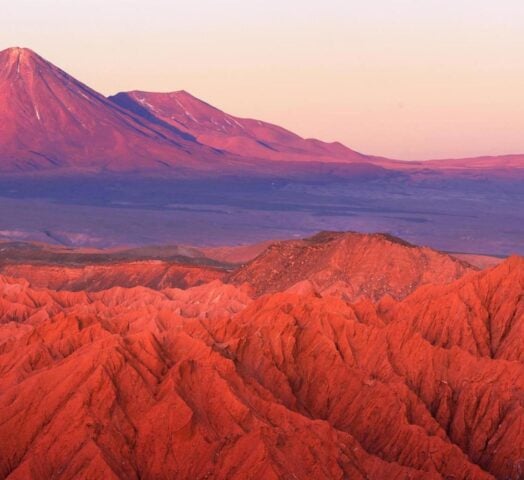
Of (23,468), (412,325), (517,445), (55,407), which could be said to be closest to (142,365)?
(55,407)

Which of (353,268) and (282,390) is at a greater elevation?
(282,390)

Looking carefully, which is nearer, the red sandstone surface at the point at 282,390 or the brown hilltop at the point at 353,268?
the red sandstone surface at the point at 282,390

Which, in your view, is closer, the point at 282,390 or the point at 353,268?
the point at 282,390

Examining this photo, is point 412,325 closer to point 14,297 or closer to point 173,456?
point 173,456

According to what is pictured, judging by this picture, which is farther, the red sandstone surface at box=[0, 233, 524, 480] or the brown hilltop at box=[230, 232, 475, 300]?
the brown hilltop at box=[230, 232, 475, 300]
